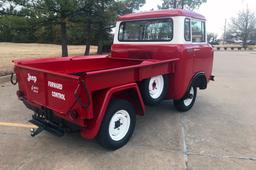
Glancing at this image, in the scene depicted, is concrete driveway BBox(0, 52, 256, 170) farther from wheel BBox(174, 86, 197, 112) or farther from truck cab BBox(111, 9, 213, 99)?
truck cab BBox(111, 9, 213, 99)

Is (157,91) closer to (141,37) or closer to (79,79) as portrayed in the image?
(141,37)

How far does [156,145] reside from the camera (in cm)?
446

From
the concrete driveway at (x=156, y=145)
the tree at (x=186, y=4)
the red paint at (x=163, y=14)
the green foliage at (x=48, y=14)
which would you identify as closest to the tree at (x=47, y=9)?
the green foliage at (x=48, y=14)

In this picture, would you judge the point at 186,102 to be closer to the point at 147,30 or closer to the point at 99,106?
the point at 147,30

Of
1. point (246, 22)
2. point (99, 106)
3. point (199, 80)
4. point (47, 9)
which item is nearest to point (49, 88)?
point (99, 106)

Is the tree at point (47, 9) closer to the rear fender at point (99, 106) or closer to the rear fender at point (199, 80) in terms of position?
the rear fender at point (199, 80)

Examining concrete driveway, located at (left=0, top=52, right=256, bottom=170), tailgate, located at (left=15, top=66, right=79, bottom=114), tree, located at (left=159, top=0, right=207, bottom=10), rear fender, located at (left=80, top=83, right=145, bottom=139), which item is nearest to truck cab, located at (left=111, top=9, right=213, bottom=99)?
concrete driveway, located at (left=0, top=52, right=256, bottom=170)

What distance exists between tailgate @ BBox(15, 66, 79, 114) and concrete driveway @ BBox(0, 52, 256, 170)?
71 cm

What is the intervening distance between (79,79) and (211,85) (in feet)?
24.0

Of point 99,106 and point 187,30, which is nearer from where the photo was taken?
point 99,106

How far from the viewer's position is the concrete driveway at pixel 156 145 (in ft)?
12.6

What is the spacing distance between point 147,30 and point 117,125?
2.62 m

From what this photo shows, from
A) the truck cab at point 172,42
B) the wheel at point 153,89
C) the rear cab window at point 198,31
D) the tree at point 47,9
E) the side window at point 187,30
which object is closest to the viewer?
the wheel at point 153,89

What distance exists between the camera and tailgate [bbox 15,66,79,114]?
3.64 m
